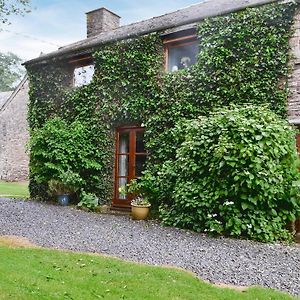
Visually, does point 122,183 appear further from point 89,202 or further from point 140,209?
point 140,209

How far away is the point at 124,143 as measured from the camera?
34.9 ft

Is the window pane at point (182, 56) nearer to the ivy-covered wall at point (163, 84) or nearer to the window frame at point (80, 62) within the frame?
the ivy-covered wall at point (163, 84)

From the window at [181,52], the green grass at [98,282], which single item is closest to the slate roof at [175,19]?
the window at [181,52]

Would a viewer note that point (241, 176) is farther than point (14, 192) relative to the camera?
No

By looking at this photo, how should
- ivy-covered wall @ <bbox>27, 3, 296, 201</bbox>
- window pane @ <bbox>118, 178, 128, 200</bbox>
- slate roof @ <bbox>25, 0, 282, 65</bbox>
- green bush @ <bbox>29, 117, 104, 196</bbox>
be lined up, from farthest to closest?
window pane @ <bbox>118, 178, 128, 200</bbox> < green bush @ <bbox>29, 117, 104, 196</bbox> < slate roof @ <bbox>25, 0, 282, 65</bbox> < ivy-covered wall @ <bbox>27, 3, 296, 201</bbox>

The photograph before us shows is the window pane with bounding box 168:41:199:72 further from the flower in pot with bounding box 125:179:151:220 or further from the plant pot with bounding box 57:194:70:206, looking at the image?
the plant pot with bounding box 57:194:70:206

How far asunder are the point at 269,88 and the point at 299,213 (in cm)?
284

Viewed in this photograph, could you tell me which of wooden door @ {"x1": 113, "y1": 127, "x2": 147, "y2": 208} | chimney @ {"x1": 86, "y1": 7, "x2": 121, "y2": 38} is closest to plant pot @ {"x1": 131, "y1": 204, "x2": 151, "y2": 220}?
wooden door @ {"x1": 113, "y1": 127, "x2": 147, "y2": 208}

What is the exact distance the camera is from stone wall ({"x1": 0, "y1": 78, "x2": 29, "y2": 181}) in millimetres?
22781

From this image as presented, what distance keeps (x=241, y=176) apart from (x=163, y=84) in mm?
3902

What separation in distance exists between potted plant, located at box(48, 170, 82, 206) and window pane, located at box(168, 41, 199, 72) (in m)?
4.05

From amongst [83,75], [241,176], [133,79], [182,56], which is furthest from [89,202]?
[241,176]

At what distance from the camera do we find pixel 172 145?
9.31 m

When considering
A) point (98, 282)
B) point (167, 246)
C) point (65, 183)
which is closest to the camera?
point (98, 282)
